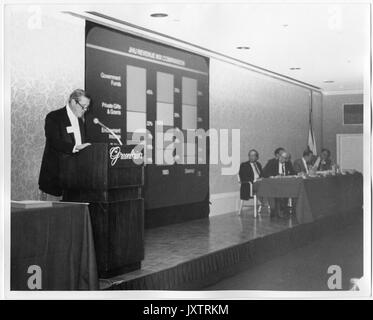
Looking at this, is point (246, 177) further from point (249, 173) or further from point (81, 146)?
point (81, 146)

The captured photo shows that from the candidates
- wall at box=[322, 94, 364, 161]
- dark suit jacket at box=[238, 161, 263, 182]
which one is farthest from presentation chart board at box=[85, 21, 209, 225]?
wall at box=[322, 94, 364, 161]

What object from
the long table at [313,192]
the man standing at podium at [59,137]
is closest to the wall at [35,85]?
the man standing at podium at [59,137]

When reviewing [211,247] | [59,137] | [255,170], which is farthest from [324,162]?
[59,137]

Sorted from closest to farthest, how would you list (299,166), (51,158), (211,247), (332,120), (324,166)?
(51,158)
(211,247)
(299,166)
(324,166)
(332,120)

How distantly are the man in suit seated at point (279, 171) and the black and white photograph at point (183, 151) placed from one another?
25 mm

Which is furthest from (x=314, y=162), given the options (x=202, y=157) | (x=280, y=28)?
(x=280, y=28)

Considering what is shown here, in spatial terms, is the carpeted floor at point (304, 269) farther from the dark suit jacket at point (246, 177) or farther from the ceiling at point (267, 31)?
the ceiling at point (267, 31)

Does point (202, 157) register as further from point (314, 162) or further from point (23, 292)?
point (23, 292)

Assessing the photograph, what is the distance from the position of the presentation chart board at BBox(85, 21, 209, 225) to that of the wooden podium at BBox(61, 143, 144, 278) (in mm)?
2075

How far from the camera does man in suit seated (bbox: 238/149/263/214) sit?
27.4 ft

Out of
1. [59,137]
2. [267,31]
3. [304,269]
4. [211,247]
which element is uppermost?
[267,31]

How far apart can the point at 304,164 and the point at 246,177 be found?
1.40 meters

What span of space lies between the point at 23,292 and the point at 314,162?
6.75 m

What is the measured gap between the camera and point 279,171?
8742 mm
